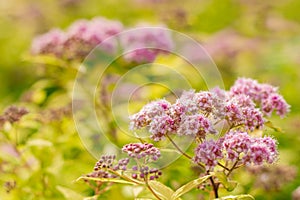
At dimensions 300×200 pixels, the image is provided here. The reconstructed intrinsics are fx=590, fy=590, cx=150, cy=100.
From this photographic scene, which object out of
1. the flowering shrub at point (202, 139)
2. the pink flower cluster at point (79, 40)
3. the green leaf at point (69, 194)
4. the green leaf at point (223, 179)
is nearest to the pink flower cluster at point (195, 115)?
the flowering shrub at point (202, 139)

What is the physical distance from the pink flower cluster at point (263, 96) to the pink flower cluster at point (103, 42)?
3.31ft

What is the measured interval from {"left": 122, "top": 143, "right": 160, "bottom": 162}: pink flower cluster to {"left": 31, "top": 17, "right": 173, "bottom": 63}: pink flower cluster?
1392 mm

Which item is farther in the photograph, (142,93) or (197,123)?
(142,93)

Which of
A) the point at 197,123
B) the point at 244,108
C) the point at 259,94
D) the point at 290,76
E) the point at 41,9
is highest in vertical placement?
the point at 41,9

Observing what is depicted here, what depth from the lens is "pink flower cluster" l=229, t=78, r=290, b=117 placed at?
100 inches

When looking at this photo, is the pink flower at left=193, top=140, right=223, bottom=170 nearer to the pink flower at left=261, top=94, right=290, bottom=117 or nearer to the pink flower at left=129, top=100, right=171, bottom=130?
the pink flower at left=129, top=100, right=171, bottom=130

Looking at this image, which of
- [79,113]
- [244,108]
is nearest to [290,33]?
[79,113]

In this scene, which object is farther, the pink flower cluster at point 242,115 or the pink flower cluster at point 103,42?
the pink flower cluster at point 103,42

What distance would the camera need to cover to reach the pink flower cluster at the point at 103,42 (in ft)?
11.5

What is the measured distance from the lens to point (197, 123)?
82.1 inches

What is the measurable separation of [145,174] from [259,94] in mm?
761

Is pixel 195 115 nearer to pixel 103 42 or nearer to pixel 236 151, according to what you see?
pixel 236 151

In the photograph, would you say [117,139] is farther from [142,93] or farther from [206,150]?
[206,150]

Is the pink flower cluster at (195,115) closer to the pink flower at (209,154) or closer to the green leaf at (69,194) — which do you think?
the pink flower at (209,154)
